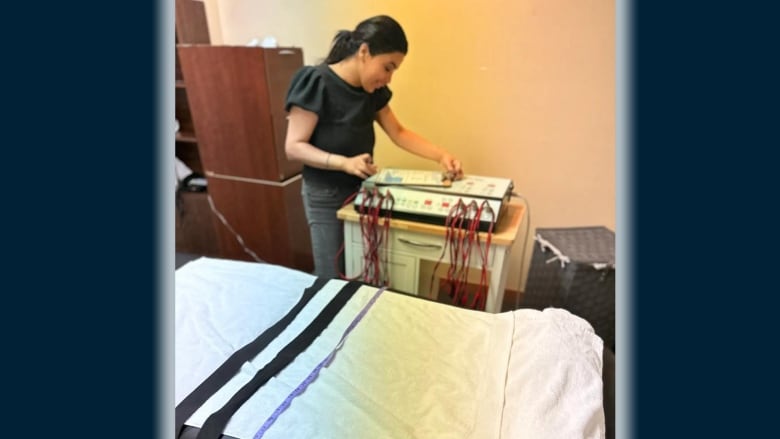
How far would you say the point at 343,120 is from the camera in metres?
1.35

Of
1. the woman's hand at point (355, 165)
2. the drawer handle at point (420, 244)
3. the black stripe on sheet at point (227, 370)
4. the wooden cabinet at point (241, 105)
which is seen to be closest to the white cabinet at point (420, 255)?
the drawer handle at point (420, 244)

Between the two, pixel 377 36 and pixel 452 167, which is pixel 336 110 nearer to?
pixel 377 36

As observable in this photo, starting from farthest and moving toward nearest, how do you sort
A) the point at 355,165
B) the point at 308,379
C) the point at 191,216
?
the point at 191,216 → the point at 355,165 → the point at 308,379

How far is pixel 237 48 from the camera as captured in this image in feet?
5.56

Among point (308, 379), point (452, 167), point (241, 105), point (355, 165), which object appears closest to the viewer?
point (308, 379)

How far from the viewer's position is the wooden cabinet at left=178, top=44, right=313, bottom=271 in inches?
69.9

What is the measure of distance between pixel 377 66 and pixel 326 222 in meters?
0.56

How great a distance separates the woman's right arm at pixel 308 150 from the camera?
4.28 feet

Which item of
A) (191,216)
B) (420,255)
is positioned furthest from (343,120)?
(191,216)

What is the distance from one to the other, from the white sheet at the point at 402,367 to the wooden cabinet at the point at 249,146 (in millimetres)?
852

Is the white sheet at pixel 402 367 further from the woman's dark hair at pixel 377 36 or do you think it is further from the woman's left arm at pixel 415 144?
the woman's dark hair at pixel 377 36
